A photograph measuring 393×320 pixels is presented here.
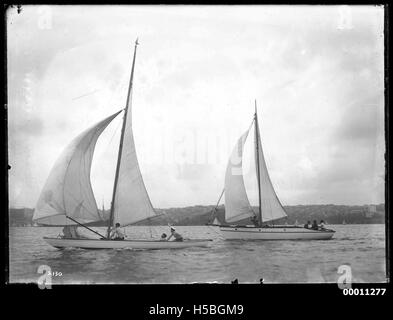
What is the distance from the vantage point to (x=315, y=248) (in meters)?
6.31

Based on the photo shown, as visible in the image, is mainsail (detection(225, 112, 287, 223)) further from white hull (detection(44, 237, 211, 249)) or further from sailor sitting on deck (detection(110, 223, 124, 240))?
sailor sitting on deck (detection(110, 223, 124, 240))

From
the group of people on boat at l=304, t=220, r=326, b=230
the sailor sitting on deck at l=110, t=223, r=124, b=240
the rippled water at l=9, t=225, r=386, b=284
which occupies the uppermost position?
the group of people on boat at l=304, t=220, r=326, b=230

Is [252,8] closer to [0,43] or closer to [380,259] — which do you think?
[0,43]

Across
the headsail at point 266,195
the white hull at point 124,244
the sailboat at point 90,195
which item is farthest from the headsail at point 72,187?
the headsail at point 266,195

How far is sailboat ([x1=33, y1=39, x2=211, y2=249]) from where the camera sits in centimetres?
630

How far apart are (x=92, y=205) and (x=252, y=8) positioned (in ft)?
11.7

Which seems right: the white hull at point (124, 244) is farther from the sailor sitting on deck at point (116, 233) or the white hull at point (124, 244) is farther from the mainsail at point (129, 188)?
the mainsail at point (129, 188)

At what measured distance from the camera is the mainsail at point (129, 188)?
654 centimetres

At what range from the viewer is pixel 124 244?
24.0 ft

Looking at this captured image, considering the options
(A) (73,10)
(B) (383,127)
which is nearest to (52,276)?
(A) (73,10)

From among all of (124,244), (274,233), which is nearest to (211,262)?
(124,244)

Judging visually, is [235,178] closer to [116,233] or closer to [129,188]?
[129,188]

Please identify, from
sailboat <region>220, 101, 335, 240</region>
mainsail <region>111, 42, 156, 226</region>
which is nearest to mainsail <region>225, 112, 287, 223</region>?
sailboat <region>220, 101, 335, 240</region>

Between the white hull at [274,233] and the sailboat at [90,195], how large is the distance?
1308 mm
